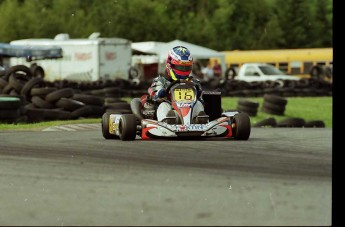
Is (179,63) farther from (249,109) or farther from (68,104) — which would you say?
(249,109)

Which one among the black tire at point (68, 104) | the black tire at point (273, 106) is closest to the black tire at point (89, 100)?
the black tire at point (68, 104)

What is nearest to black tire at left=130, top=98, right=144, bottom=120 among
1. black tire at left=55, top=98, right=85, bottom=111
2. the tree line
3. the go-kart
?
the go-kart

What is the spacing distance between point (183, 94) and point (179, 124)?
0.36 metres

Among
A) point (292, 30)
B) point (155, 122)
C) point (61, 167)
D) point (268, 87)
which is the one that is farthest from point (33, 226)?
point (292, 30)

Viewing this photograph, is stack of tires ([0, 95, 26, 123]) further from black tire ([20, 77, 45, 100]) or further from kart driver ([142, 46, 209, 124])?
kart driver ([142, 46, 209, 124])

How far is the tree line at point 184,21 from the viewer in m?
41.8

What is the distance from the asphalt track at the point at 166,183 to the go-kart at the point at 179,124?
0.65 ft

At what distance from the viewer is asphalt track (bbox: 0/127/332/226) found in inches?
180

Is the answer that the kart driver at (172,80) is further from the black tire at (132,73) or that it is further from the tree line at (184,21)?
the tree line at (184,21)

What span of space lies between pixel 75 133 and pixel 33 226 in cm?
737

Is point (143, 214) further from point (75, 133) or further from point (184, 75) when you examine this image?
point (75, 133)

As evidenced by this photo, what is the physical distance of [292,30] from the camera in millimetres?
54844

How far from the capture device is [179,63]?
1033cm

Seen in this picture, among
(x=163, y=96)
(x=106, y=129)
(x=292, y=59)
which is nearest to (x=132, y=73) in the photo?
(x=292, y=59)
